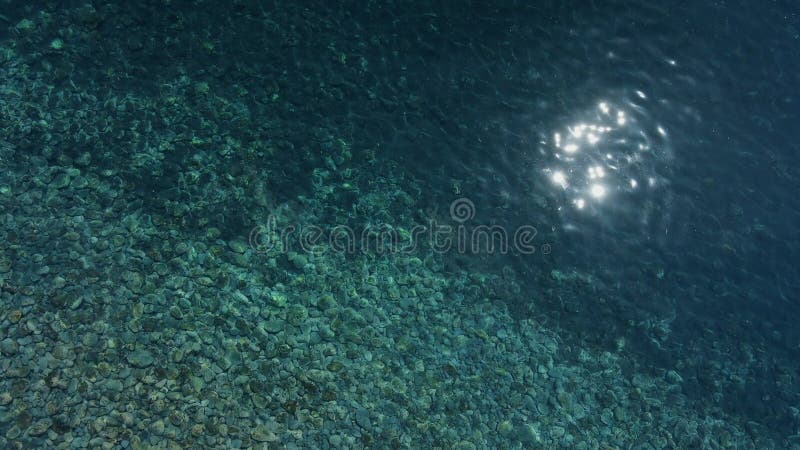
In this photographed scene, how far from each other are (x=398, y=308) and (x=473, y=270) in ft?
3.90

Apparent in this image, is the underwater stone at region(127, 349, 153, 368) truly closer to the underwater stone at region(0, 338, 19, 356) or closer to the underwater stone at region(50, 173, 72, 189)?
the underwater stone at region(0, 338, 19, 356)

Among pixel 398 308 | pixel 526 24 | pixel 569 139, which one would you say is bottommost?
pixel 398 308

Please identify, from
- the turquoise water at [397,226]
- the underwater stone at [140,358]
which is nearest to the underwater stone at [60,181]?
the turquoise water at [397,226]

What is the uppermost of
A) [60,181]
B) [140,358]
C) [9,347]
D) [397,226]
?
[397,226]

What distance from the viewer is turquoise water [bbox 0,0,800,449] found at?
694 cm

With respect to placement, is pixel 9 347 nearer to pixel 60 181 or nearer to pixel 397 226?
pixel 60 181

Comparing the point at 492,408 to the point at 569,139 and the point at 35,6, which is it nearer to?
the point at 569,139

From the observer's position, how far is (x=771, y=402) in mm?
8234

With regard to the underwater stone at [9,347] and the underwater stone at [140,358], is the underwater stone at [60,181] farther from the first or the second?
the underwater stone at [140,358]

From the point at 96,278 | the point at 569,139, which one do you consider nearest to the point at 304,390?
the point at 96,278

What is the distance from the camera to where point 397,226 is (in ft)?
27.9

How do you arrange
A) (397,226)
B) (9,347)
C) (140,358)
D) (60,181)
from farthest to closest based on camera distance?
(397,226) < (60,181) < (140,358) < (9,347)

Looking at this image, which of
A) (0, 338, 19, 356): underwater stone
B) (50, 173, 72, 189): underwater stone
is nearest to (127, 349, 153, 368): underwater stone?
(0, 338, 19, 356): underwater stone

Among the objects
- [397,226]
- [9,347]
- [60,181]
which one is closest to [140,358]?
[9,347]
